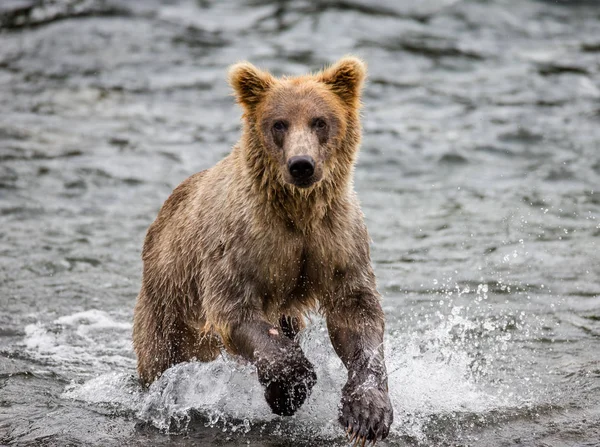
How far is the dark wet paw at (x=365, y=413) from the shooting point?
5125mm

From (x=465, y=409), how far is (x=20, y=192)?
7.04 m

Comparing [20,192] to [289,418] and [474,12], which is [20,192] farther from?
[474,12]

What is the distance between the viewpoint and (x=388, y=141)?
13.1 m

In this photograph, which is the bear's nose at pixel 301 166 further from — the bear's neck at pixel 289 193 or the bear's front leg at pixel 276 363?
the bear's front leg at pixel 276 363

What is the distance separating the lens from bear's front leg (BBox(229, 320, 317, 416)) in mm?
5336

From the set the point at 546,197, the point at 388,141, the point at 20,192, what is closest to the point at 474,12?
the point at 388,141

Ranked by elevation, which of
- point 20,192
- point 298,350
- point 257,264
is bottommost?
point 20,192

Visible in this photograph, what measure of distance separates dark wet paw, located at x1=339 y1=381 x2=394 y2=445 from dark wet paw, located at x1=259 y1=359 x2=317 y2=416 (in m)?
0.27

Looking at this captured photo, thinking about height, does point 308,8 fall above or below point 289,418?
above

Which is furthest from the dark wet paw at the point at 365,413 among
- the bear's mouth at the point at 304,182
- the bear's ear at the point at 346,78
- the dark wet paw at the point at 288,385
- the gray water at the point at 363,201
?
the bear's ear at the point at 346,78

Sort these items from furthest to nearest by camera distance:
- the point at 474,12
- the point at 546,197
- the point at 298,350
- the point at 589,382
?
the point at 474,12, the point at 546,197, the point at 589,382, the point at 298,350

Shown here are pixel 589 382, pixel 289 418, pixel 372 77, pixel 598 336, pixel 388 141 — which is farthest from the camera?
pixel 372 77

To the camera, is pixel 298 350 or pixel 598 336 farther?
pixel 598 336

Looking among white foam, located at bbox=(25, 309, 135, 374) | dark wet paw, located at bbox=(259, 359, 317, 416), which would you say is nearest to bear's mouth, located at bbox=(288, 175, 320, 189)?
dark wet paw, located at bbox=(259, 359, 317, 416)
